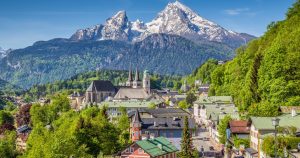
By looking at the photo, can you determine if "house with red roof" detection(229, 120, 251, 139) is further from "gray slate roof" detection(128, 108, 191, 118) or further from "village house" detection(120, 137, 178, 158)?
"gray slate roof" detection(128, 108, 191, 118)

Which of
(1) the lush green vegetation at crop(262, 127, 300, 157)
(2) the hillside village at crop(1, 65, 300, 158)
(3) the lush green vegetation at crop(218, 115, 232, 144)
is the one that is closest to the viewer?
(1) the lush green vegetation at crop(262, 127, 300, 157)

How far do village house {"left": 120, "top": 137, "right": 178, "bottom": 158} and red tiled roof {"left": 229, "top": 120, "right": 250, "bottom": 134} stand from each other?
11222 mm

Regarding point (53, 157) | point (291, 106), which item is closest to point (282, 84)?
point (291, 106)

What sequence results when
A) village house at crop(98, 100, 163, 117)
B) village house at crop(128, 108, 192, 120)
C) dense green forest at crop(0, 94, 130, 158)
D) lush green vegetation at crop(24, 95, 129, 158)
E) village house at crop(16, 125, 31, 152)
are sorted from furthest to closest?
village house at crop(98, 100, 163, 117), village house at crop(16, 125, 31, 152), village house at crop(128, 108, 192, 120), dense green forest at crop(0, 94, 130, 158), lush green vegetation at crop(24, 95, 129, 158)

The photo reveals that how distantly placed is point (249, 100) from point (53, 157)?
4068cm

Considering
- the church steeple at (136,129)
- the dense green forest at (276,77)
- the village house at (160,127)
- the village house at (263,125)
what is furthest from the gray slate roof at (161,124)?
the village house at (263,125)

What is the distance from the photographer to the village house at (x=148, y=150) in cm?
7156

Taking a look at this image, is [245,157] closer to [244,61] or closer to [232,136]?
A: [232,136]

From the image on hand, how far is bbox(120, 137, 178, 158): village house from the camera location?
71.6 meters

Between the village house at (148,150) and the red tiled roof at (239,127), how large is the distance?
11.2m

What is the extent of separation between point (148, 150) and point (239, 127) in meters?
15.7

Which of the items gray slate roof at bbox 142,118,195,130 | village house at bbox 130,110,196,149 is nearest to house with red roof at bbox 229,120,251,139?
village house at bbox 130,110,196,149

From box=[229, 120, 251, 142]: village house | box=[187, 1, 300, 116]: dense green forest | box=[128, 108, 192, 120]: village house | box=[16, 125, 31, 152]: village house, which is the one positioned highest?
box=[187, 1, 300, 116]: dense green forest

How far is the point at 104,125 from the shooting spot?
82.7 meters
